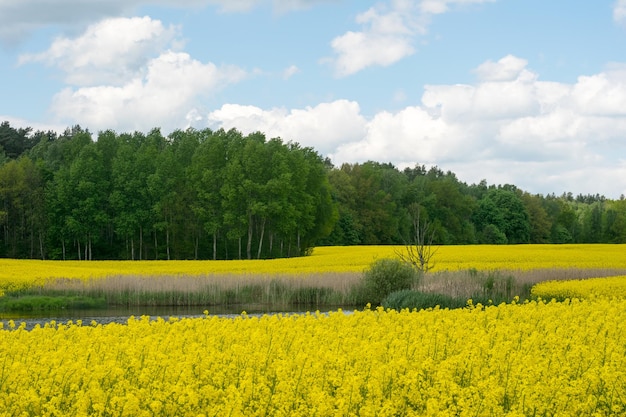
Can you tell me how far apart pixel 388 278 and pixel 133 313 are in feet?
33.7

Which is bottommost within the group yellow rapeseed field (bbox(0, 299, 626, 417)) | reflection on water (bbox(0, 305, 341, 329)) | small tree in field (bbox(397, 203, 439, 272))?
reflection on water (bbox(0, 305, 341, 329))

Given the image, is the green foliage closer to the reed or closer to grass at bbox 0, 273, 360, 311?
grass at bbox 0, 273, 360, 311

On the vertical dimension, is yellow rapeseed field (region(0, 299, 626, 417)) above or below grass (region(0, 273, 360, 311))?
above

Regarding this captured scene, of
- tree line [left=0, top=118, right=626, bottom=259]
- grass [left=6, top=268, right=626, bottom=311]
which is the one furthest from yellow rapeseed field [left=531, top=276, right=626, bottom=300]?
tree line [left=0, top=118, right=626, bottom=259]

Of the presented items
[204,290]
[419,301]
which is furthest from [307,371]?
[204,290]

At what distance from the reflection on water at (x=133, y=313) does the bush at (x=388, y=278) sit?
8.42 feet

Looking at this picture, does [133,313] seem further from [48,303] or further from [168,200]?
[168,200]

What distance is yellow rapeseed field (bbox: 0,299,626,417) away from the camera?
24.3 ft

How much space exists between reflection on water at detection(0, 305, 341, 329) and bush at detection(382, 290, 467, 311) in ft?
15.8

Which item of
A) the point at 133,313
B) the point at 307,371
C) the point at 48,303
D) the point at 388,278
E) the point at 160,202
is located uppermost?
the point at 160,202

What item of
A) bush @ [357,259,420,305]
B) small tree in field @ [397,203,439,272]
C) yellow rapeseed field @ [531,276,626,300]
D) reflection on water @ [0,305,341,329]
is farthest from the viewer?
small tree in field @ [397,203,439,272]

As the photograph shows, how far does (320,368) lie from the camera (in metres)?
8.28

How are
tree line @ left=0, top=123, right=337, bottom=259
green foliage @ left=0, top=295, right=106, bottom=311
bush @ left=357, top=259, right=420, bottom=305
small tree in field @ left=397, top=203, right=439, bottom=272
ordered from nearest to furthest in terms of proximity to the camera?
green foliage @ left=0, top=295, right=106, bottom=311 < bush @ left=357, top=259, right=420, bottom=305 < small tree in field @ left=397, top=203, right=439, bottom=272 < tree line @ left=0, top=123, right=337, bottom=259

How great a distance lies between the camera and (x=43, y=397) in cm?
763
